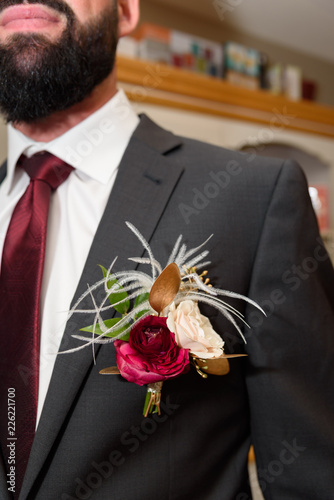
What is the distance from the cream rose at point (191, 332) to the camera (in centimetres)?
67

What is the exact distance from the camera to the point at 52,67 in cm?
86

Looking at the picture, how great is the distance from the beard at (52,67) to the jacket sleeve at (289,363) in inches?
17.3

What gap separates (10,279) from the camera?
2.69 feet

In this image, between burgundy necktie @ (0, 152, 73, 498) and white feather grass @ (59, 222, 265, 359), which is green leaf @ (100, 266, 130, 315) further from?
burgundy necktie @ (0, 152, 73, 498)

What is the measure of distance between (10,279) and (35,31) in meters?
0.45

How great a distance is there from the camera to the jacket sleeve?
2.64 ft

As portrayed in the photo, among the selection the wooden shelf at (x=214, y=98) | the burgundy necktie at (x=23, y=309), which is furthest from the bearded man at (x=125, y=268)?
the wooden shelf at (x=214, y=98)

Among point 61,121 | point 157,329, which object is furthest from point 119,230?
point 61,121

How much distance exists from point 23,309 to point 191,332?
298 millimetres

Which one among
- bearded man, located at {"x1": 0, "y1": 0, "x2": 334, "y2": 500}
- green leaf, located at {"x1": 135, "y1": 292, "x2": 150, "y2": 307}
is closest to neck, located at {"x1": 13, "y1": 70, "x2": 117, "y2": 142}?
bearded man, located at {"x1": 0, "y1": 0, "x2": 334, "y2": 500}

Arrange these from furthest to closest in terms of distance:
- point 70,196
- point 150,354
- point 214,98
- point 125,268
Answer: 1. point 214,98
2. point 70,196
3. point 125,268
4. point 150,354

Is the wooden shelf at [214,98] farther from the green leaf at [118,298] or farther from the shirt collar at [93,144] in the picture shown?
A: the green leaf at [118,298]

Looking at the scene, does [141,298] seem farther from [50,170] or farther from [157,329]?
[50,170]

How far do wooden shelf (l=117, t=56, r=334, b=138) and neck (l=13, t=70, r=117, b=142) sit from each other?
1.15 m
